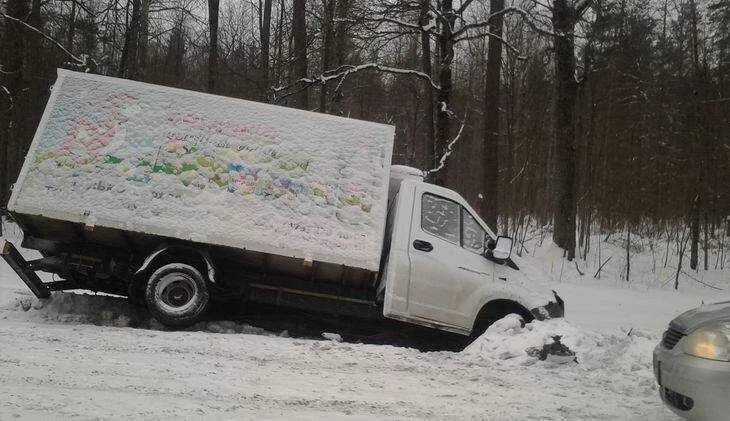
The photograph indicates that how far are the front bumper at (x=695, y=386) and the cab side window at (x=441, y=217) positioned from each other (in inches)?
134

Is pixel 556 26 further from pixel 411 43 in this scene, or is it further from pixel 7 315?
pixel 7 315

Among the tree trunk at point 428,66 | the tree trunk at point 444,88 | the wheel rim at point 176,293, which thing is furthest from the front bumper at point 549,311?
the tree trunk at point 428,66

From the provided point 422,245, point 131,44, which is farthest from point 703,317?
point 131,44

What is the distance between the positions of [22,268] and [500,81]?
691 inches

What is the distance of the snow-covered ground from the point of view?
462cm

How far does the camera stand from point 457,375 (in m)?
6.05

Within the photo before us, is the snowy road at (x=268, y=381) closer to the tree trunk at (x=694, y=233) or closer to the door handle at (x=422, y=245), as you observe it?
the door handle at (x=422, y=245)

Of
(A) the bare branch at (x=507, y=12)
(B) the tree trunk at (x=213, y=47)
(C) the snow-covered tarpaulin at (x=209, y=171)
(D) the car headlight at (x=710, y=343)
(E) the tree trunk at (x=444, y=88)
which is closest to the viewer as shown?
(D) the car headlight at (x=710, y=343)

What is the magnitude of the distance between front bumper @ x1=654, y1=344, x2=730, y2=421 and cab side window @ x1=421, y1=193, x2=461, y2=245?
11.2 feet

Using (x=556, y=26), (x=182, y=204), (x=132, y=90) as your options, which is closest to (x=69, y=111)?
(x=132, y=90)

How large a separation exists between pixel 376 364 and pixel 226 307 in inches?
115

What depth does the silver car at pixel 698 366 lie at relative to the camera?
13.6 ft

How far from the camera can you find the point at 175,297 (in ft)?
24.5

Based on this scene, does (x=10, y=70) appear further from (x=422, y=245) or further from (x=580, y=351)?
(x=580, y=351)
